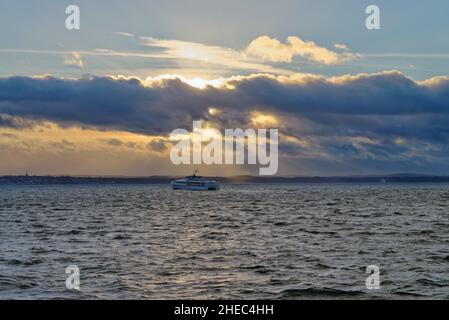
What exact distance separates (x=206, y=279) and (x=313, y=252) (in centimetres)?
1497

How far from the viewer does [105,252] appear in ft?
153

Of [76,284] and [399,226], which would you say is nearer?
[76,284]

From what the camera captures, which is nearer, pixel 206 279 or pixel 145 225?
pixel 206 279

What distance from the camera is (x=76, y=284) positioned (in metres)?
30.5

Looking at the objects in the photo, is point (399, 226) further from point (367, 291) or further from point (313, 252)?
point (367, 291)

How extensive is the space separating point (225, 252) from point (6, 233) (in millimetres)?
31267

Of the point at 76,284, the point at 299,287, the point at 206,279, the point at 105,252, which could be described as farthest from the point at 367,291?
the point at 105,252
